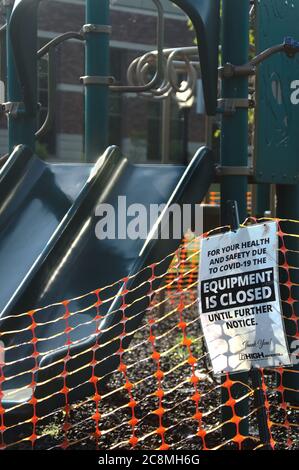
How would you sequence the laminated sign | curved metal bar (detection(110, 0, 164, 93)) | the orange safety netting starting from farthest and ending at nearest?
curved metal bar (detection(110, 0, 164, 93)) < the orange safety netting < the laminated sign

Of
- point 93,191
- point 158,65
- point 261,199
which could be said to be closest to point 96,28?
point 158,65

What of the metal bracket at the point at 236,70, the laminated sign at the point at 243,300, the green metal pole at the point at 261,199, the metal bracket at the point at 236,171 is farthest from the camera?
the green metal pole at the point at 261,199

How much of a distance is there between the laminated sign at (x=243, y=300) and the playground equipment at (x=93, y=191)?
0.26 meters

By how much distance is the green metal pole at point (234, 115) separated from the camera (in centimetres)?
417

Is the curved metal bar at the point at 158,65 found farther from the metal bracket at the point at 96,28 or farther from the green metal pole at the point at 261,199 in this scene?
the green metal pole at the point at 261,199

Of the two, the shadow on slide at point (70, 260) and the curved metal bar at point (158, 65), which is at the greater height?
the curved metal bar at point (158, 65)

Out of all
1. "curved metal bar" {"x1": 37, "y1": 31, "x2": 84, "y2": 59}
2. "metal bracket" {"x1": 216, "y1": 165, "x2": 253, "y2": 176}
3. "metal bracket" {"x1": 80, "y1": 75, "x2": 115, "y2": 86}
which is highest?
"curved metal bar" {"x1": 37, "y1": 31, "x2": 84, "y2": 59}

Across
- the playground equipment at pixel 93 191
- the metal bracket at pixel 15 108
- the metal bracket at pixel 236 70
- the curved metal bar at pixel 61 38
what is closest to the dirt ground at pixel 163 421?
the playground equipment at pixel 93 191

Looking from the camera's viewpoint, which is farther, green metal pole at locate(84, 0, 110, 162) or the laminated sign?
green metal pole at locate(84, 0, 110, 162)

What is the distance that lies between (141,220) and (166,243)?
29cm

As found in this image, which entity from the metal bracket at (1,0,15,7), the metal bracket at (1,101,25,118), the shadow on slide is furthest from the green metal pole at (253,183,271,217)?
the metal bracket at (1,0,15,7)

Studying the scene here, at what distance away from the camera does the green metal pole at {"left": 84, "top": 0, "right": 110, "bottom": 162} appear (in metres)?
5.40

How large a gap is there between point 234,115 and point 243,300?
1.10 metres

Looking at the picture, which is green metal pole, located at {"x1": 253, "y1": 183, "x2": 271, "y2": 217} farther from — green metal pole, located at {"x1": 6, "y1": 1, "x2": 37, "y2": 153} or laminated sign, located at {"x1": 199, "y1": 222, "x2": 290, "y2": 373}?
laminated sign, located at {"x1": 199, "y1": 222, "x2": 290, "y2": 373}
